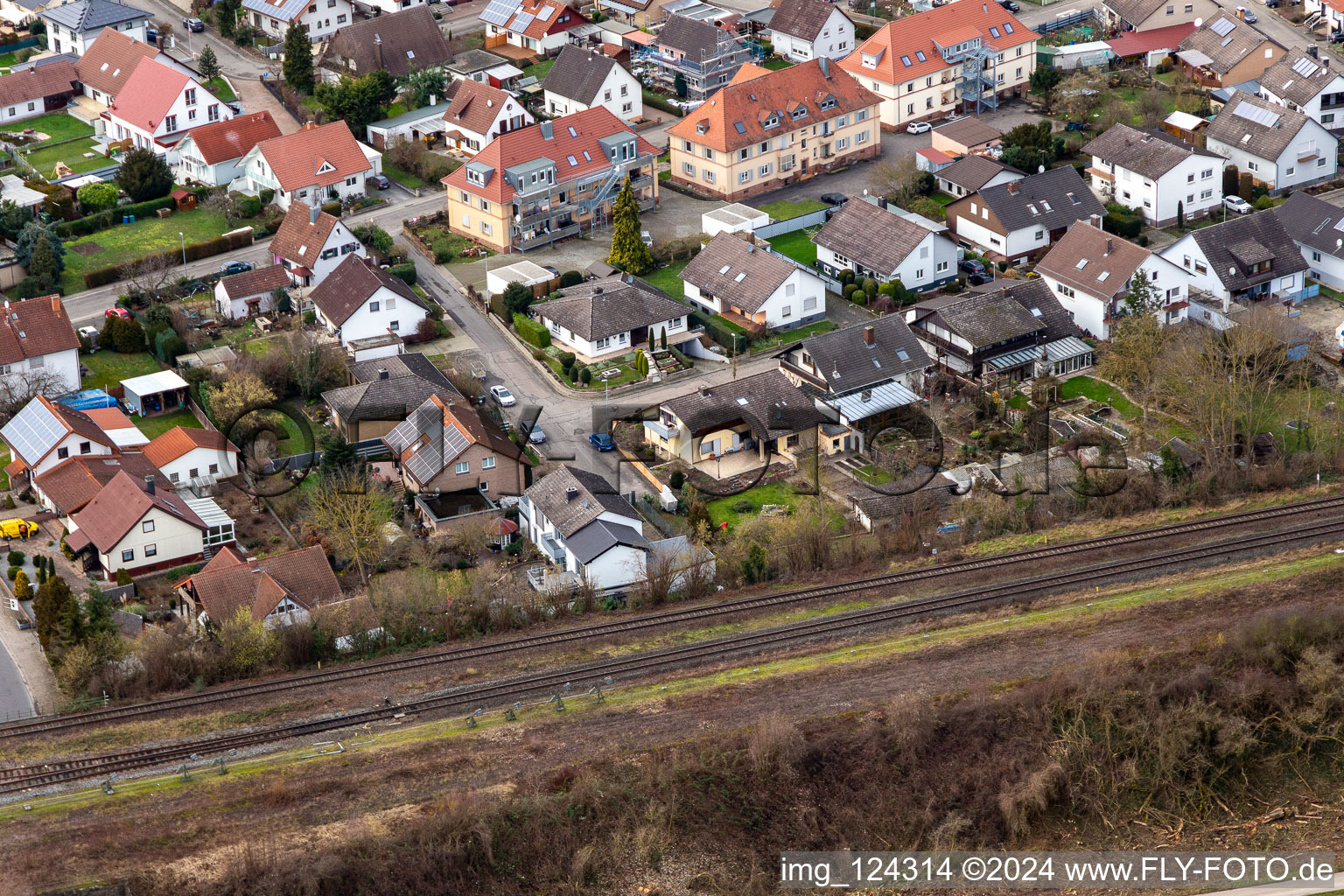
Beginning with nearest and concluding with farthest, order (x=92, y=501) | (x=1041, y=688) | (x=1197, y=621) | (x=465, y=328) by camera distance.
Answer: (x=1041, y=688)
(x=1197, y=621)
(x=92, y=501)
(x=465, y=328)

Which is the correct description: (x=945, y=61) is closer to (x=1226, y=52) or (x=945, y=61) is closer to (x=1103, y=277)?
(x=1226, y=52)

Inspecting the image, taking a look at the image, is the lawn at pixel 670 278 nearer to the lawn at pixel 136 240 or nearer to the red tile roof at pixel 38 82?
the lawn at pixel 136 240

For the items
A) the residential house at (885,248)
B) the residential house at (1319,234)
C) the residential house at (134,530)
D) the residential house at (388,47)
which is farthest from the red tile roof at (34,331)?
the residential house at (1319,234)

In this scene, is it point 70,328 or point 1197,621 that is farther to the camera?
point 70,328

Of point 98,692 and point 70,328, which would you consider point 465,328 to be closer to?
point 70,328

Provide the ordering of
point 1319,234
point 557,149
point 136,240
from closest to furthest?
1. point 1319,234
2. point 136,240
3. point 557,149

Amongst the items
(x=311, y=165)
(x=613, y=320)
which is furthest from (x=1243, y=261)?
(x=311, y=165)

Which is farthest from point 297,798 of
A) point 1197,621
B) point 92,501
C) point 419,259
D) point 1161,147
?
point 1161,147
